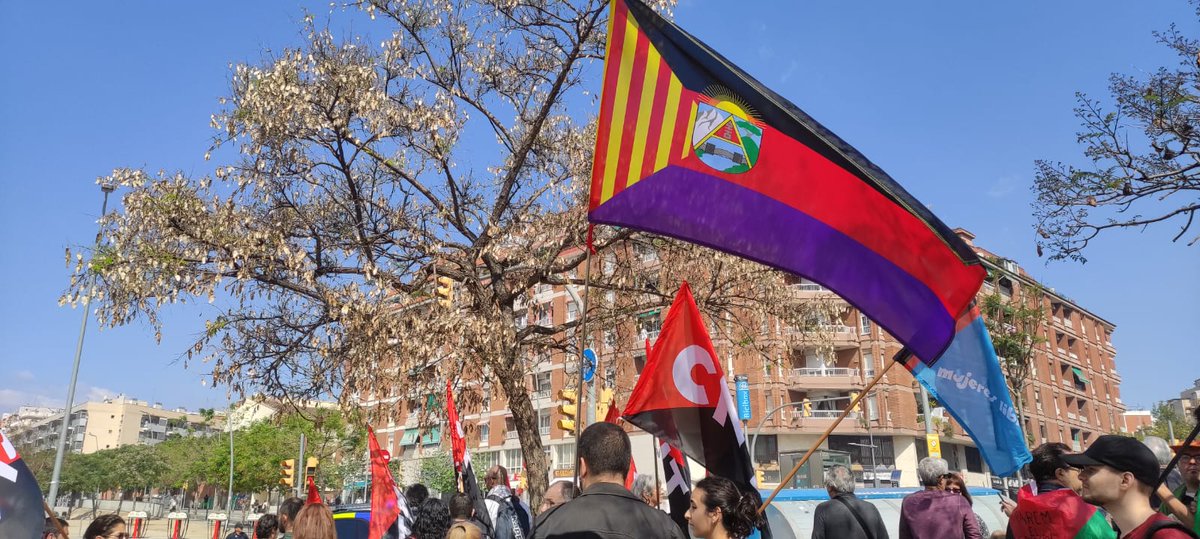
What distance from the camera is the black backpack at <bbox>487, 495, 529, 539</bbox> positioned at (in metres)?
7.69

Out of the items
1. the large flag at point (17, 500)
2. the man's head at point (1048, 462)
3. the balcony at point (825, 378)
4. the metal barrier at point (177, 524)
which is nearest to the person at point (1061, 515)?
the man's head at point (1048, 462)

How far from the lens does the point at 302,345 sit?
43.4ft

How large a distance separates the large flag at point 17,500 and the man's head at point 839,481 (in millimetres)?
5192

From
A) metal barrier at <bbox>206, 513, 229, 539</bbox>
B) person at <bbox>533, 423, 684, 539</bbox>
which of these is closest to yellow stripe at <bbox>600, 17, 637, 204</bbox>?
person at <bbox>533, 423, 684, 539</bbox>

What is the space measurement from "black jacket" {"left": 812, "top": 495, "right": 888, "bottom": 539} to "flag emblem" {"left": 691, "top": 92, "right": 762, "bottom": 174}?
2.68 m

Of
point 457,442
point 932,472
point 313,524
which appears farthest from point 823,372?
point 313,524

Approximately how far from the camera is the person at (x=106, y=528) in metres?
5.76

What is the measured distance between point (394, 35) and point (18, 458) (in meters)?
9.29

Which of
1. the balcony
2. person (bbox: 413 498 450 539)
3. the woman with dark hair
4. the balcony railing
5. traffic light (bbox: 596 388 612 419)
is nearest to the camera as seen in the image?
the woman with dark hair

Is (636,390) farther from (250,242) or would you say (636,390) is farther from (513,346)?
(250,242)

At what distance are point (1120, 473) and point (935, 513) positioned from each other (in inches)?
114

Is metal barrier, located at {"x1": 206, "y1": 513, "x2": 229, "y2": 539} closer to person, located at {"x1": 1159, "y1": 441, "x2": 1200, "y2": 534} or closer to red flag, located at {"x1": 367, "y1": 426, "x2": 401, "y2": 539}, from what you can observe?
red flag, located at {"x1": 367, "y1": 426, "x2": 401, "y2": 539}

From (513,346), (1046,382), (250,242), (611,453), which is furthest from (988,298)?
(611,453)

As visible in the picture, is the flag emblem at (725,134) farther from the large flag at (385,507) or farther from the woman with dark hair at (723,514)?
the large flag at (385,507)
